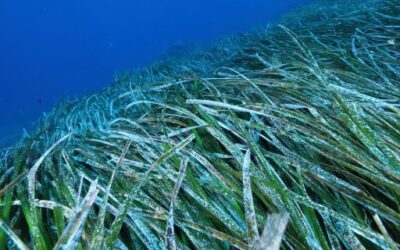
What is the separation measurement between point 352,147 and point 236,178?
1.27ft

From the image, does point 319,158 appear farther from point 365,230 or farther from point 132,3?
point 132,3

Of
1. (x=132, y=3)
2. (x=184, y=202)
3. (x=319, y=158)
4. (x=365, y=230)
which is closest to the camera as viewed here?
(x=365, y=230)

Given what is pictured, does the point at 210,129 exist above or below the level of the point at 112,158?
below

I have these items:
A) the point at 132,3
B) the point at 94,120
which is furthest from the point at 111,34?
the point at 94,120

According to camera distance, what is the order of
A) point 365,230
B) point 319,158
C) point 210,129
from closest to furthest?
point 365,230
point 319,158
point 210,129

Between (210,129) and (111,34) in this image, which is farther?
(111,34)

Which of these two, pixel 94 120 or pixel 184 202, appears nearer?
pixel 184 202

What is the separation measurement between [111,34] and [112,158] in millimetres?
108718

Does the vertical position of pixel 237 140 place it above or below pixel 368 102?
above

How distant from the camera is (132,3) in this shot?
120938mm

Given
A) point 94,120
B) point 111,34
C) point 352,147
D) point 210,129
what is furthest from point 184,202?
point 111,34

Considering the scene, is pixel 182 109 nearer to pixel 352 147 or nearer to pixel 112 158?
pixel 112 158

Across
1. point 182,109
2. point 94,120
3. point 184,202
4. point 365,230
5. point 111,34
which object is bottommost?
point 365,230

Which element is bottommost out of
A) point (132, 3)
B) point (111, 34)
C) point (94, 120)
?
point (94, 120)
